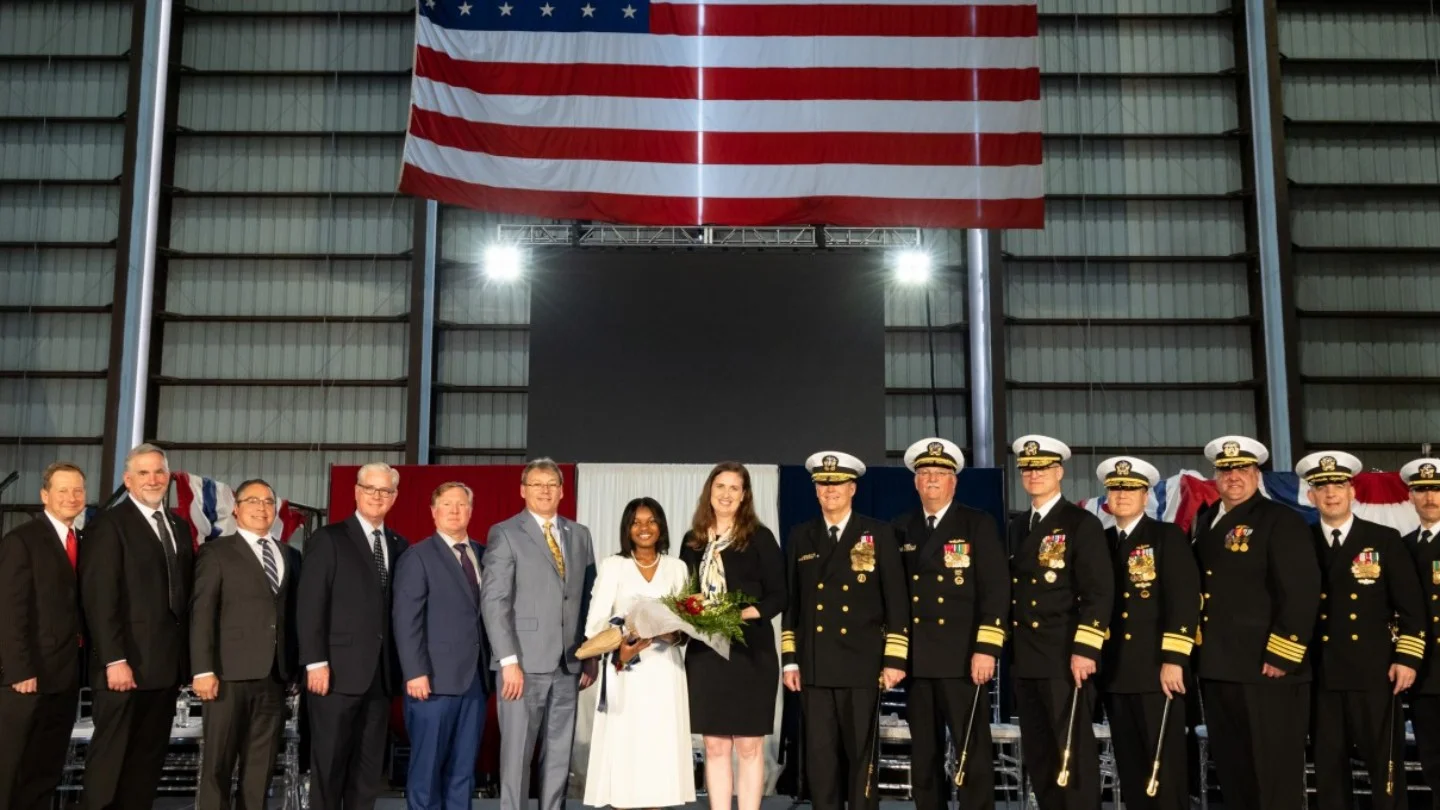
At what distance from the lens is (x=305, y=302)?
13.0 metres

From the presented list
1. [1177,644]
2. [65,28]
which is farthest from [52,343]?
[1177,644]

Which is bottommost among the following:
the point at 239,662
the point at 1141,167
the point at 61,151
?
the point at 239,662

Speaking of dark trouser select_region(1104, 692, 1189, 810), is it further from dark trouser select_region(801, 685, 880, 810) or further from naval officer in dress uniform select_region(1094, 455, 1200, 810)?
dark trouser select_region(801, 685, 880, 810)

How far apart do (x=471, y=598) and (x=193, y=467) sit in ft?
29.4

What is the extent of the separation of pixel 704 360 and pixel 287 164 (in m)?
5.72

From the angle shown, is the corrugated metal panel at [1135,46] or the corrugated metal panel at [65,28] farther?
the corrugated metal panel at [65,28]

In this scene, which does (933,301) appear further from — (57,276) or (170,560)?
(170,560)

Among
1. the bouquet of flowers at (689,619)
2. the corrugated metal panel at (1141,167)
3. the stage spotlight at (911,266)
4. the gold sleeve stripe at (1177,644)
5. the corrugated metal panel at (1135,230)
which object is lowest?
the gold sleeve stripe at (1177,644)

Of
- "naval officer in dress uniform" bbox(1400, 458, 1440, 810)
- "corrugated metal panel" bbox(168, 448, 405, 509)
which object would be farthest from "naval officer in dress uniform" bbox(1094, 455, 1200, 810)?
"corrugated metal panel" bbox(168, 448, 405, 509)

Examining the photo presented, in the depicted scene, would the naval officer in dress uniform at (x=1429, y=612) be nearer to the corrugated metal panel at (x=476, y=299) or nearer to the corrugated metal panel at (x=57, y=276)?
the corrugated metal panel at (x=476, y=299)

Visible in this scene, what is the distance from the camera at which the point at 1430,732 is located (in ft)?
16.4

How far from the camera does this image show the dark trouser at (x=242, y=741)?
4738 millimetres

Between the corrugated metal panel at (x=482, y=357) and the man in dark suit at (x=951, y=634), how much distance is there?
8.64 metres

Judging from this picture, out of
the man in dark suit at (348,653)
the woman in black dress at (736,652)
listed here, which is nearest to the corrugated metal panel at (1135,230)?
the woman in black dress at (736,652)
